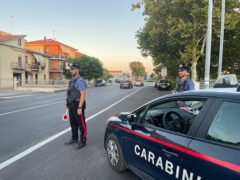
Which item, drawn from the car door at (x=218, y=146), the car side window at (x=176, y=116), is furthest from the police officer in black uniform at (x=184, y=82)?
the car door at (x=218, y=146)

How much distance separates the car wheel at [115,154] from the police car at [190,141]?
19 cm

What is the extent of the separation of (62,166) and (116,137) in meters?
1.14

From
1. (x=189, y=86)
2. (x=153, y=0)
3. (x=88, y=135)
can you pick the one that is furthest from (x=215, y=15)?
(x=88, y=135)

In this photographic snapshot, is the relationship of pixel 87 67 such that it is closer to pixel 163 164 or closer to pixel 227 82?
pixel 227 82

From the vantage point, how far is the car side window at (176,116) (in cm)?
219

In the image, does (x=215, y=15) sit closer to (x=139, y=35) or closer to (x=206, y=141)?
(x=139, y=35)

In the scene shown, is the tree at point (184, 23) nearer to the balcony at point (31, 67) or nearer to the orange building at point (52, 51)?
the balcony at point (31, 67)

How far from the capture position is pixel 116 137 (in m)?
3.03

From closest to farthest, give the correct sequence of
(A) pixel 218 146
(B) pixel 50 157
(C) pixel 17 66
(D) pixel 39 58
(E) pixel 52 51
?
(A) pixel 218 146 < (B) pixel 50 157 < (C) pixel 17 66 < (D) pixel 39 58 < (E) pixel 52 51

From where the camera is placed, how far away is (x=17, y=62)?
108 feet

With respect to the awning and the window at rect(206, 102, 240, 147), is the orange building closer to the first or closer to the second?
the awning

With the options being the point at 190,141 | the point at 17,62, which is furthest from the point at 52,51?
the point at 190,141

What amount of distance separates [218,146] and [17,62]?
3721 cm

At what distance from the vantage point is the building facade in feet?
93.9
